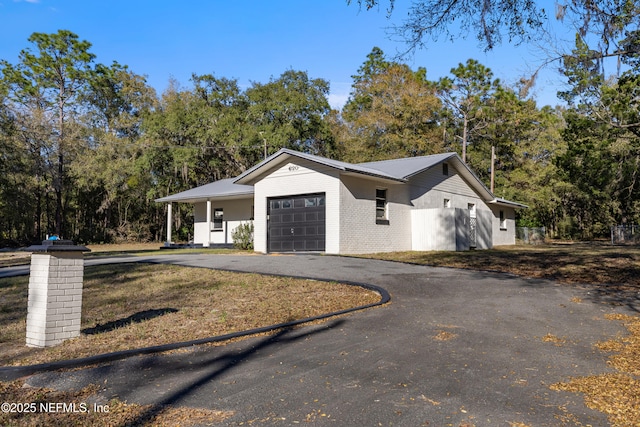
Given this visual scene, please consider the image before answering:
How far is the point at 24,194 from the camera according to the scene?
98.8 feet

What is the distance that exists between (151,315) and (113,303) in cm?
153

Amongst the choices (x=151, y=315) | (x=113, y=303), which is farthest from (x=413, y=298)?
(x=113, y=303)

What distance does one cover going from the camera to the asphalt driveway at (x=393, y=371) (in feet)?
10.8

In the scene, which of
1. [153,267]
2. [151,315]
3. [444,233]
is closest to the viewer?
A: [151,315]

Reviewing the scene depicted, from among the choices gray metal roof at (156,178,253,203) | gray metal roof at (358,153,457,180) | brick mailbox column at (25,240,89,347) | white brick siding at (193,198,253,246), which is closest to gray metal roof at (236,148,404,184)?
gray metal roof at (358,153,457,180)

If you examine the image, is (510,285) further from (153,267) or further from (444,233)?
(444,233)

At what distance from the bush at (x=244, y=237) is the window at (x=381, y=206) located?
6.17 metres

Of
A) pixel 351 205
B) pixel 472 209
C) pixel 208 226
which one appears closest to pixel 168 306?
pixel 351 205

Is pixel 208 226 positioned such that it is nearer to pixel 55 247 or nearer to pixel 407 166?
pixel 407 166

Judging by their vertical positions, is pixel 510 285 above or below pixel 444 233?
below

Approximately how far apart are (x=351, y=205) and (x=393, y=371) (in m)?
13.5

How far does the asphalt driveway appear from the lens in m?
3.30

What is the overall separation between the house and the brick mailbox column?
1218 cm

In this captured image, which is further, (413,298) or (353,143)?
(353,143)
